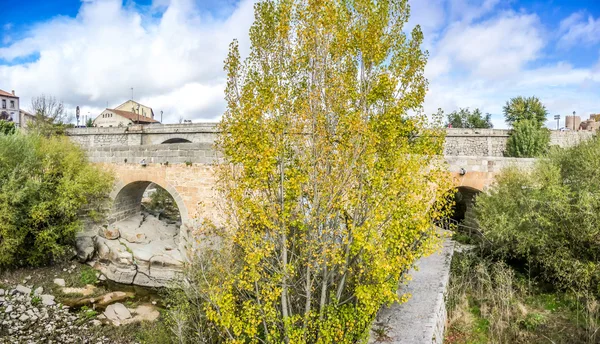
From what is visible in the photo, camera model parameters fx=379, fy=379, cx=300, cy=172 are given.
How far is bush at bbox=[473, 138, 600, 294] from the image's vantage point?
730cm

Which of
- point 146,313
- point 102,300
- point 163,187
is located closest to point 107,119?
point 163,187

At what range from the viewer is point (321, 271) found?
19.0 feet

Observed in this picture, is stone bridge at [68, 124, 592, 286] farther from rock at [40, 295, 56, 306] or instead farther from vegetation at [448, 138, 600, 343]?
vegetation at [448, 138, 600, 343]

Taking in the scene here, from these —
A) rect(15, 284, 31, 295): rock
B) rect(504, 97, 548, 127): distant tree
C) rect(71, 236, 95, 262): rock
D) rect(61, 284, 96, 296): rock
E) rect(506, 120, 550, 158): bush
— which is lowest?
rect(61, 284, 96, 296): rock

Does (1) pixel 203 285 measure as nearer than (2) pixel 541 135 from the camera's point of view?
Yes

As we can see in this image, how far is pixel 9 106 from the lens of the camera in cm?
4556

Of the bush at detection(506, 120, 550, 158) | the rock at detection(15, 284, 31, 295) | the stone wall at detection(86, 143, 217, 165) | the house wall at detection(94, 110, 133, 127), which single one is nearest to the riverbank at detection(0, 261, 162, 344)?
the rock at detection(15, 284, 31, 295)

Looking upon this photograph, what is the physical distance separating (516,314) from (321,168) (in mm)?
4981

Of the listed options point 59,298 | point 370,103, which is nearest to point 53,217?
point 59,298

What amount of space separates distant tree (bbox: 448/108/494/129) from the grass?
28.5m

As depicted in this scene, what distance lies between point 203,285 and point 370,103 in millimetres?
4595

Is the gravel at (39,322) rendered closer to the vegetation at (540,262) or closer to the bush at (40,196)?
the bush at (40,196)

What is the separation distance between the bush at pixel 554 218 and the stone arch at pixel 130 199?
9075mm

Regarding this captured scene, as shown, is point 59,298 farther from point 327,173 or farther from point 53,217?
point 327,173
